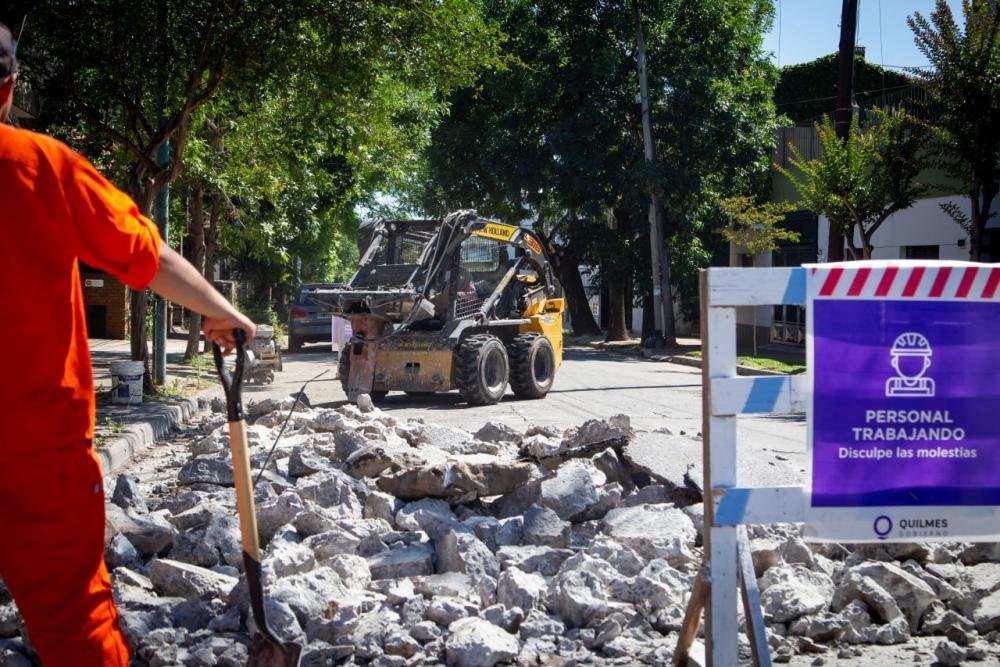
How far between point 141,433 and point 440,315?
5.51 meters

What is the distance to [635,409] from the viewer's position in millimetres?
13578

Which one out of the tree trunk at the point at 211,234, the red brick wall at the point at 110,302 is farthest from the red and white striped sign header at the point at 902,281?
the red brick wall at the point at 110,302

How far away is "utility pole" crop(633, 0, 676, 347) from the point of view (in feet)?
89.1

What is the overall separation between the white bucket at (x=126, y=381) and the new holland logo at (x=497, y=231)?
5.02 metres

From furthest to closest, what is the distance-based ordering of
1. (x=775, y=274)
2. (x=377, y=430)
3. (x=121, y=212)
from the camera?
(x=377, y=430), (x=775, y=274), (x=121, y=212)

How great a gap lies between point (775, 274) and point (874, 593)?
1724mm

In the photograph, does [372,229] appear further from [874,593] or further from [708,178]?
[708,178]

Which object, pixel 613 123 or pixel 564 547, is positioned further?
pixel 613 123

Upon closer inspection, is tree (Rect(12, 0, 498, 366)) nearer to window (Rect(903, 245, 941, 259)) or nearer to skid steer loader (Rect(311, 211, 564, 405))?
skid steer loader (Rect(311, 211, 564, 405))

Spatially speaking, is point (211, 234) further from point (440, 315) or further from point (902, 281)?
point (902, 281)

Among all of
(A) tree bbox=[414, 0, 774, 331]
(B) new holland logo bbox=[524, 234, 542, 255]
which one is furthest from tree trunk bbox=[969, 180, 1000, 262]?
(A) tree bbox=[414, 0, 774, 331]

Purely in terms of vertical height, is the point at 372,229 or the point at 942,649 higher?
the point at 372,229

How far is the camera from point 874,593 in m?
4.59

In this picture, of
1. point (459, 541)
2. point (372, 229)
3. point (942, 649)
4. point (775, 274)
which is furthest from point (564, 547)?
point (372, 229)
